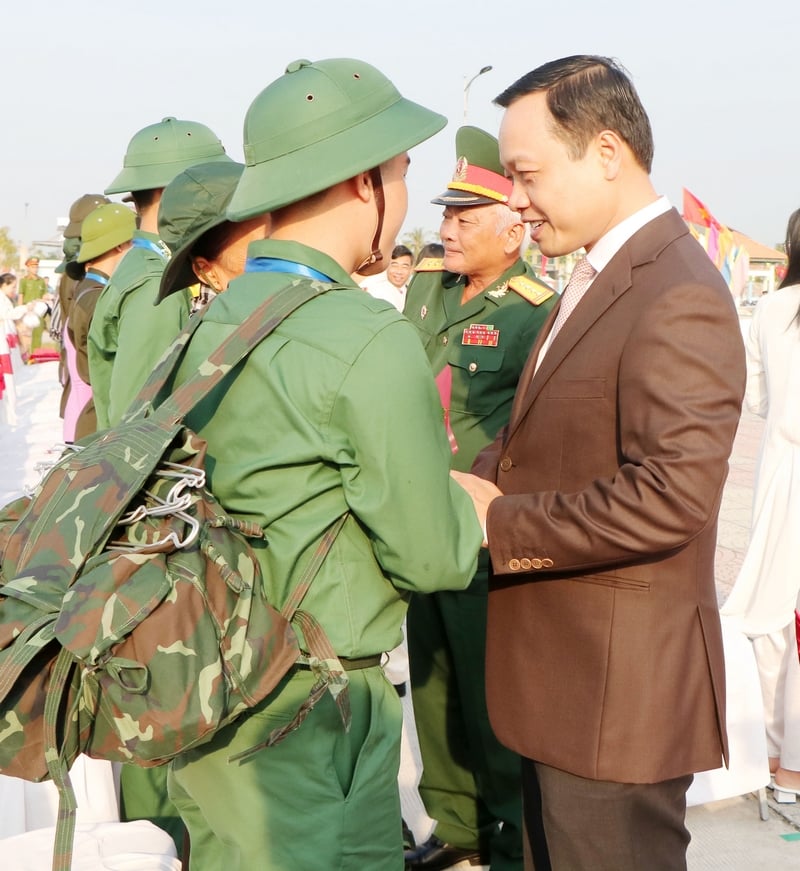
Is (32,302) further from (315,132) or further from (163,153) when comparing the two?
(315,132)

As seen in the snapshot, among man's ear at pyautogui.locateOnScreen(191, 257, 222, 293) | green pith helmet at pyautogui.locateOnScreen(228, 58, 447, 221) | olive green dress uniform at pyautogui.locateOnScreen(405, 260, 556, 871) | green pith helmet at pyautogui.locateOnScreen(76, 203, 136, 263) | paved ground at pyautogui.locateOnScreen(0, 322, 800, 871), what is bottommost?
paved ground at pyautogui.locateOnScreen(0, 322, 800, 871)

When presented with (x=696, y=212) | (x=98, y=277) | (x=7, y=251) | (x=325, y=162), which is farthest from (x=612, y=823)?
(x=7, y=251)

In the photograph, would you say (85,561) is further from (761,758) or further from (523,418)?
(761,758)

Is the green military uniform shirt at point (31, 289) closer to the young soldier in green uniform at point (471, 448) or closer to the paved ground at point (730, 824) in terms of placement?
the paved ground at point (730, 824)

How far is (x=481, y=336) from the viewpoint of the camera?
3520 millimetres

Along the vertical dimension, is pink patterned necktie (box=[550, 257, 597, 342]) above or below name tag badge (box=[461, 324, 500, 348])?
above

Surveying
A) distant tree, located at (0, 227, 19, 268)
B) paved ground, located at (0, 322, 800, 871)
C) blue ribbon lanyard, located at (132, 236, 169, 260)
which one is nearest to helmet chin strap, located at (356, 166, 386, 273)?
blue ribbon lanyard, located at (132, 236, 169, 260)

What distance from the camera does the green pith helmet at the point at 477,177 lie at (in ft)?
11.8

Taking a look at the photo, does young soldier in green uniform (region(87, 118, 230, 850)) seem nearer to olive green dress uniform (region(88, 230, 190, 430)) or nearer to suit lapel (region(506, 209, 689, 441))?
olive green dress uniform (region(88, 230, 190, 430))

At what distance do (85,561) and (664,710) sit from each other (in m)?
1.18

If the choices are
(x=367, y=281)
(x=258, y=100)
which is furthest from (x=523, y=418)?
(x=367, y=281)

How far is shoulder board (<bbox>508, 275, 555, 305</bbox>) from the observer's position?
351cm

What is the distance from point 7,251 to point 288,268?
168 feet

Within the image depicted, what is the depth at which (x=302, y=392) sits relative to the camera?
1.71 m
